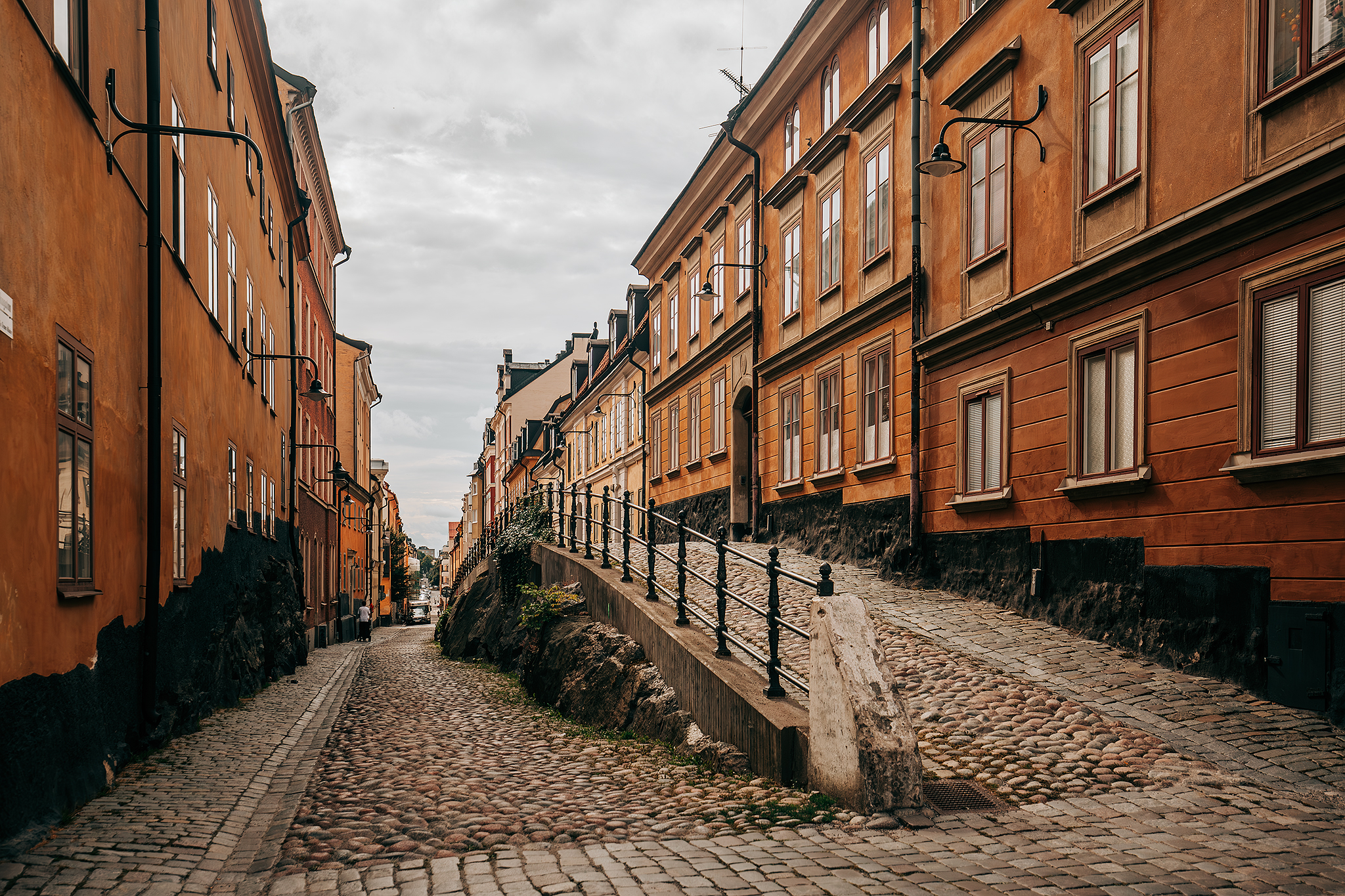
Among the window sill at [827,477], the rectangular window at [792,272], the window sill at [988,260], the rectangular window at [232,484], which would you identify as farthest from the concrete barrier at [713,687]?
the rectangular window at [792,272]

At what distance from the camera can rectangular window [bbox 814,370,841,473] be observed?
17906mm

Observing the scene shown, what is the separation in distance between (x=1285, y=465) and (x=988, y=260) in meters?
5.77

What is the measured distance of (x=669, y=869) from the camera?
5.18 meters

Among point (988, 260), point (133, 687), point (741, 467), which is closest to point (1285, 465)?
point (988, 260)

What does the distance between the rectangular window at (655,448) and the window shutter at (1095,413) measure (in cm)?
1950

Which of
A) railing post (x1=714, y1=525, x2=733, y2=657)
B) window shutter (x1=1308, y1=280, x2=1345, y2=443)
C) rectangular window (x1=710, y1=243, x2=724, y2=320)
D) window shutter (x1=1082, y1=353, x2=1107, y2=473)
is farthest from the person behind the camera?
rectangular window (x1=710, y1=243, x2=724, y2=320)

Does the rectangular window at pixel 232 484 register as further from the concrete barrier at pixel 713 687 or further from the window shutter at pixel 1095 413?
the window shutter at pixel 1095 413

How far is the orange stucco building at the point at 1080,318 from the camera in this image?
8.29 meters

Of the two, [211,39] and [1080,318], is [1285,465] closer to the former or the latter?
[1080,318]

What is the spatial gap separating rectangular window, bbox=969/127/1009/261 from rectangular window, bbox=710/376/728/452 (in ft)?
35.0

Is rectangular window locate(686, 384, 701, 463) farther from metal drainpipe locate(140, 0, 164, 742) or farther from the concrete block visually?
the concrete block

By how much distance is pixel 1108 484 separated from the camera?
10.6m

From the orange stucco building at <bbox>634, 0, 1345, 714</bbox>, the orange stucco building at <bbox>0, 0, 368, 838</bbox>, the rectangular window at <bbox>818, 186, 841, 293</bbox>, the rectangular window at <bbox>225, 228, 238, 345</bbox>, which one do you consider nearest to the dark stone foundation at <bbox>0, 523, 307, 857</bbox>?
the orange stucco building at <bbox>0, 0, 368, 838</bbox>

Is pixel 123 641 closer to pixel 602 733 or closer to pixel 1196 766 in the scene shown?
pixel 602 733
